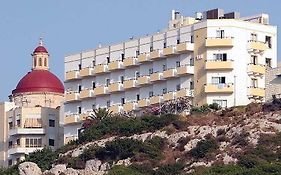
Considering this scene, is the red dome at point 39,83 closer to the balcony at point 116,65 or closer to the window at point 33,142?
the window at point 33,142

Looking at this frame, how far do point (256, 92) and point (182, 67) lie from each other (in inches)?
274

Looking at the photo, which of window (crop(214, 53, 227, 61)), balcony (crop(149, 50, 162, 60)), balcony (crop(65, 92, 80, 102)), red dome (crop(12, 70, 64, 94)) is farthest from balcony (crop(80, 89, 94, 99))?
window (crop(214, 53, 227, 61))

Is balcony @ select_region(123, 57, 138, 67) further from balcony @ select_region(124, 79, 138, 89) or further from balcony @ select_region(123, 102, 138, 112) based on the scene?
balcony @ select_region(123, 102, 138, 112)

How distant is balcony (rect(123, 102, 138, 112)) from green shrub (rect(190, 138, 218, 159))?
15.3m

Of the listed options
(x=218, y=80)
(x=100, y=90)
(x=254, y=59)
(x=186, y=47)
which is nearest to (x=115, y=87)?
(x=100, y=90)

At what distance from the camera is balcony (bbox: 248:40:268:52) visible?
412 feet

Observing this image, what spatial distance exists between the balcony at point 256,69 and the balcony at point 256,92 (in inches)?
54.7

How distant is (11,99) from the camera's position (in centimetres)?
15125

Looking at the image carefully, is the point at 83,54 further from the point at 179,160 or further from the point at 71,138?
the point at 179,160

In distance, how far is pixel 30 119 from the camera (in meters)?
144

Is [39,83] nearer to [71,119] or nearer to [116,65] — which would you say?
[71,119]

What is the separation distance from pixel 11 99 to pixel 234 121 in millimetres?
38340

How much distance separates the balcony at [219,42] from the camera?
125125 mm

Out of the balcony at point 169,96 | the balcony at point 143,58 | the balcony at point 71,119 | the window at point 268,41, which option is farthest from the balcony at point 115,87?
the window at point 268,41
